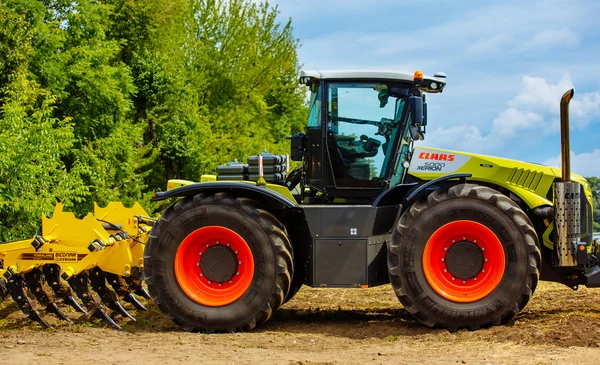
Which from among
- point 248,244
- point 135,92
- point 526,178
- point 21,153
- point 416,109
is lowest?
point 248,244

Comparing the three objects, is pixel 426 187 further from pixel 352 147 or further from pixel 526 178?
pixel 526 178

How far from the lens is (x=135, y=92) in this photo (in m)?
33.0

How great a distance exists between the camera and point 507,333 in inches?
335

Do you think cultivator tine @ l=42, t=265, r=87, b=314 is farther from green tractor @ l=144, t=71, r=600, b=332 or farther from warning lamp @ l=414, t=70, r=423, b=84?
warning lamp @ l=414, t=70, r=423, b=84

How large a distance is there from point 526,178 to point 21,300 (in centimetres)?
623

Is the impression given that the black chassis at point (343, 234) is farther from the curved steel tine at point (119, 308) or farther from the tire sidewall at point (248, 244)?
the curved steel tine at point (119, 308)

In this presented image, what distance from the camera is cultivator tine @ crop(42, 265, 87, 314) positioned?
9992mm

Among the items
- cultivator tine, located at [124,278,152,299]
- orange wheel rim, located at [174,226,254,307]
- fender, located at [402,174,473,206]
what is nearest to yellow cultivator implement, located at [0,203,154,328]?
orange wheel rim, located at [174,226,254,307]

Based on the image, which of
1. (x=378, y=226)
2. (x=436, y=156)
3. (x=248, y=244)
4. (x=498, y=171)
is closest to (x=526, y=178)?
(x=498, y=171)

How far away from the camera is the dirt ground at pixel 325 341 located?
7.57 meters

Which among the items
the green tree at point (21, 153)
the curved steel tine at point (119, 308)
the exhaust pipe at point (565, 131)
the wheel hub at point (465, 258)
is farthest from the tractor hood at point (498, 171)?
the green tree at point (21, 153)

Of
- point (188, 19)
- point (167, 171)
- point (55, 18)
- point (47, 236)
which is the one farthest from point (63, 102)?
point (47, 236)

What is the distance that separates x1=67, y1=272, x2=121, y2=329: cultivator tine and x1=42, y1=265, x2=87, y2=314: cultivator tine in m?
0.13

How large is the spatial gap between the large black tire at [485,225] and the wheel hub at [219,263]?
1.84 metres
